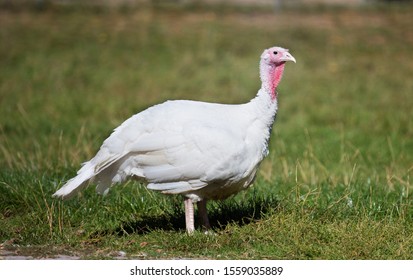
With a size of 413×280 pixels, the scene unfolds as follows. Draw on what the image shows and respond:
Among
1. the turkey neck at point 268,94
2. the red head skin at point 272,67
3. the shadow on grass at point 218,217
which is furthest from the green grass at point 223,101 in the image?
the red head skin at point 272,67

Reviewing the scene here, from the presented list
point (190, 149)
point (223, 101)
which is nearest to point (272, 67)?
point (190, 149)

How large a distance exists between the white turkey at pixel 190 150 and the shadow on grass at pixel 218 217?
1.33 feet

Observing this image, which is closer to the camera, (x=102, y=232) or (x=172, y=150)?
(x=172, y=150)

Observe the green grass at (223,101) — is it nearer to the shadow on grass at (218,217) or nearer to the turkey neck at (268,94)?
the shadow on grass at (218,217)

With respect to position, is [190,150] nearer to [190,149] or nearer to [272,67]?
[190,149]

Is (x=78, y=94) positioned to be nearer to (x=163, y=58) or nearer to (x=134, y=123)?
(x=163, y=58)

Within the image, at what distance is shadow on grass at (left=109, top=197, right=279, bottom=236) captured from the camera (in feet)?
22.4

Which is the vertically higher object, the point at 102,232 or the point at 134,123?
the point at 134,123

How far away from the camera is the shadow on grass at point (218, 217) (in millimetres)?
6814

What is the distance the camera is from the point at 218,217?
23.2 feet

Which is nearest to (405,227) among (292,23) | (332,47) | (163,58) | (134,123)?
(134,123)

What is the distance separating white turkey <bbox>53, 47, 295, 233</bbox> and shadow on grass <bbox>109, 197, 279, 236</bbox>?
1.33 feet

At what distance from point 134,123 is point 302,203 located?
60.3 inches

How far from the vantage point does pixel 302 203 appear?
6867 millimetres
